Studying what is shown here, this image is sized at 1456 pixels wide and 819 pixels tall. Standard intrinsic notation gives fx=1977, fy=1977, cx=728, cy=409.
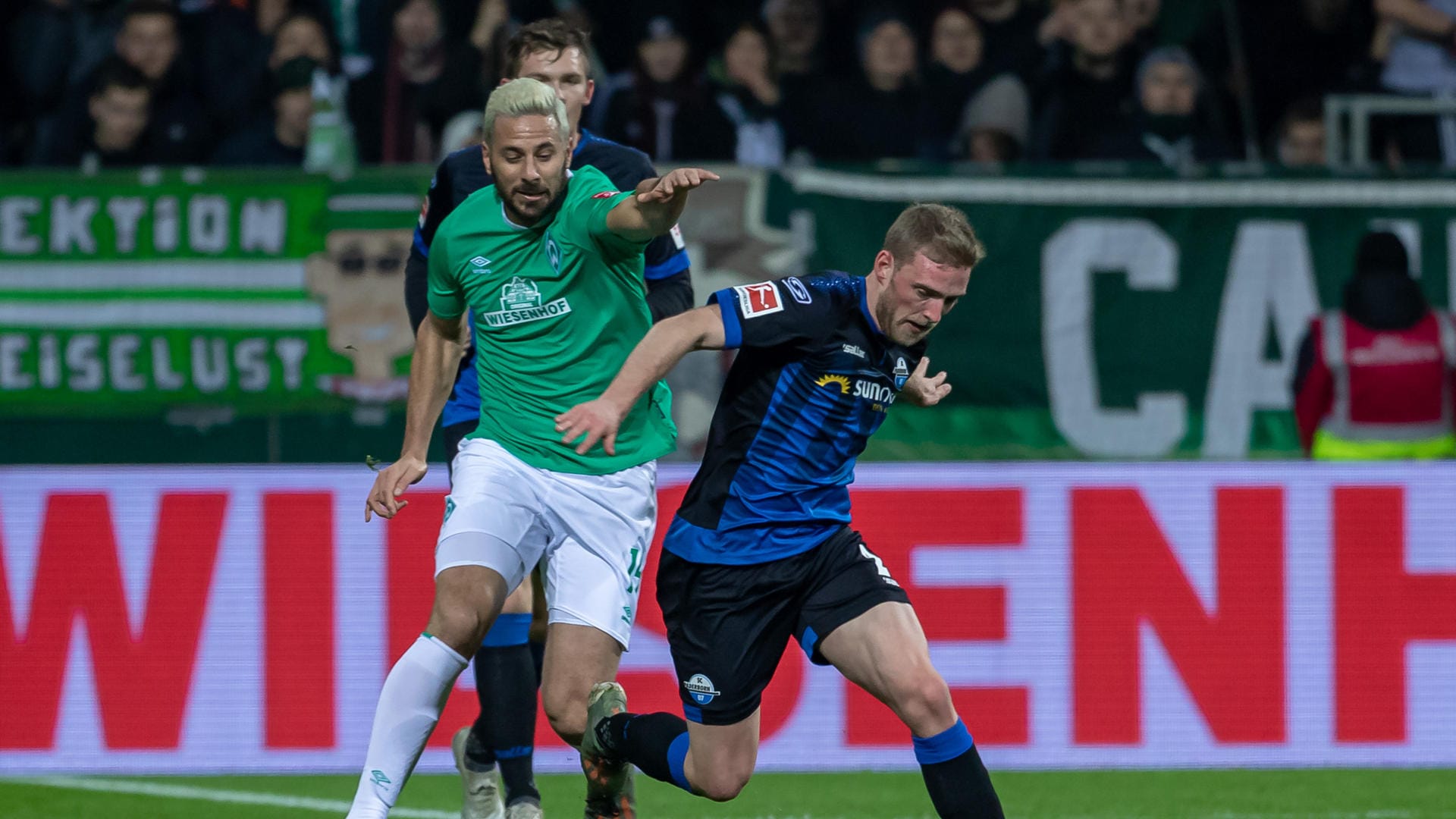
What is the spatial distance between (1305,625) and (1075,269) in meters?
2.19

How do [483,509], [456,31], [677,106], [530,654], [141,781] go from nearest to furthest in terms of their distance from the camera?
[483,509], [530,654], [141,781], [677,106], [456,31]

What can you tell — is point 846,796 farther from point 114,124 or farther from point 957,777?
point 114,124

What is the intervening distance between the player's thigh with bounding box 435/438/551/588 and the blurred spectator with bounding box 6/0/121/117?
5.45 meters

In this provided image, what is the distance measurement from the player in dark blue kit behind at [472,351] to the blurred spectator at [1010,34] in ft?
14.6

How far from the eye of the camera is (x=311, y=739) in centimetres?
649

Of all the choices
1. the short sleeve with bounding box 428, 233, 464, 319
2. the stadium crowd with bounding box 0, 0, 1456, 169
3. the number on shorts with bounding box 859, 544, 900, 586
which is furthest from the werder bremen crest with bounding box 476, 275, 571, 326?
the stadium crowd with bounding box 0, 0, 1456, 169

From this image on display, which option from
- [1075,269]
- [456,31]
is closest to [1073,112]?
[1075,269]

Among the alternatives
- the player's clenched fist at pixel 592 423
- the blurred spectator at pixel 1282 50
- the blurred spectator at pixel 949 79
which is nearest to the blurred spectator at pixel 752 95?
the blurred spectator at pixel 949 79

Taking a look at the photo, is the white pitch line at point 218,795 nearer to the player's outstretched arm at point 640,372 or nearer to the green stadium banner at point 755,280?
the green stadium banner at point 755,280

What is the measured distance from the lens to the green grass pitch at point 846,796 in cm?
587

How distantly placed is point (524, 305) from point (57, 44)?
581cm

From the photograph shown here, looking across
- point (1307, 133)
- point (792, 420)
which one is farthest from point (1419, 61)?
point (792, 420)

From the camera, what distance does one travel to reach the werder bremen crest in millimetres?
4668

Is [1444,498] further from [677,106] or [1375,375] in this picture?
[677,106]
